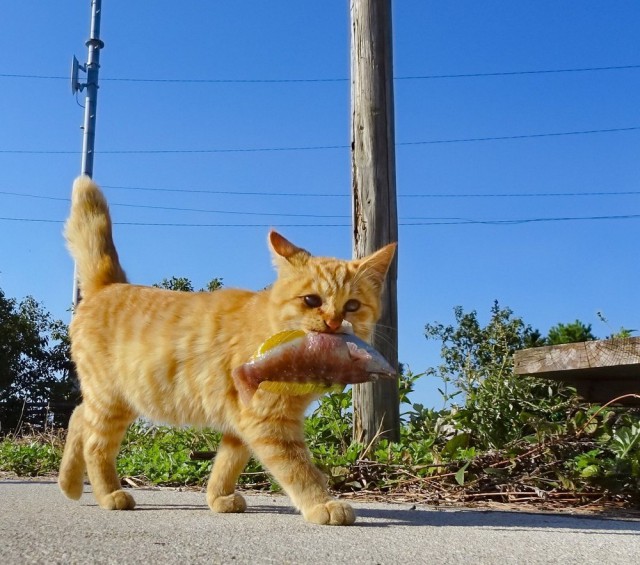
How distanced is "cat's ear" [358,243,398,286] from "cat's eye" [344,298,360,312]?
0.16m

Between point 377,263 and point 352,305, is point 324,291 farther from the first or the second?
point 377,263

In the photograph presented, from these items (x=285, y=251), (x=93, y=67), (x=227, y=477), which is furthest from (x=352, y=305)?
(x=93, y=67)

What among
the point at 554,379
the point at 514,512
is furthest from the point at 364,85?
the point at 514,512

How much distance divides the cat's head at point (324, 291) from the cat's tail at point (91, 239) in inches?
47.5

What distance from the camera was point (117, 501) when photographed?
10.2ft

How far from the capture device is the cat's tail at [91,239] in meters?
3.91

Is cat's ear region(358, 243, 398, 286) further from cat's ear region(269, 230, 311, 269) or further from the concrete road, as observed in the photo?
the concrete road

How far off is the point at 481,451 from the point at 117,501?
2.30m

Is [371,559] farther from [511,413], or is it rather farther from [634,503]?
[511,413]

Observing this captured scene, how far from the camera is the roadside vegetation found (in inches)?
150

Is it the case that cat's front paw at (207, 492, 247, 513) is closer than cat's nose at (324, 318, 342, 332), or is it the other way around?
cat's nose at (324, 318, 342, 332)

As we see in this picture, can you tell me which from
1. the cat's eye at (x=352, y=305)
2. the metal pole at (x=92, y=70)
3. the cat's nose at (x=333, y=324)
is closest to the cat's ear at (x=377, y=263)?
the cat's eye at (x=352, y=305)

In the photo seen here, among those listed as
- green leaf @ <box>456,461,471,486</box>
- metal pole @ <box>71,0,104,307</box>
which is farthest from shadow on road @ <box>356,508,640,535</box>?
metal pole @ <box>71,0,104,307</box>

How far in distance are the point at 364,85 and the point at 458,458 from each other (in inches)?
97.2
